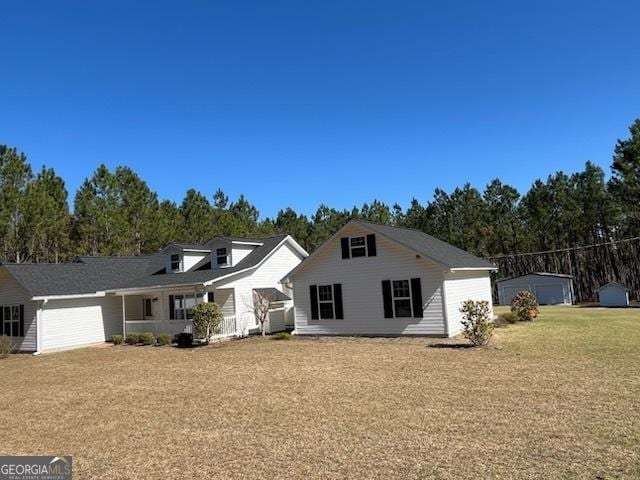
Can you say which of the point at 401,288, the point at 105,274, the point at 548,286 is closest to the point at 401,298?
the point at 401,288

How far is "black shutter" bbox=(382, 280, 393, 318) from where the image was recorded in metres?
19.1

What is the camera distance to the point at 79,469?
612cm

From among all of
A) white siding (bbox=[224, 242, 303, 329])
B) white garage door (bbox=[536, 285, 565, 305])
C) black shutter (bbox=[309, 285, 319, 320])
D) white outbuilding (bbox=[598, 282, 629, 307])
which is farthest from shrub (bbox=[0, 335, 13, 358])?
white garage door (bbox=[536, 285, 565, 305])

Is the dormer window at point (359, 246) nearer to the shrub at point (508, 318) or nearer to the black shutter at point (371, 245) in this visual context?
the black shutter at point (371, 245)

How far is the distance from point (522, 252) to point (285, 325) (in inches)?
1495

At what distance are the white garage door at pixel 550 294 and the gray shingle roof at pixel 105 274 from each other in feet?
86.0

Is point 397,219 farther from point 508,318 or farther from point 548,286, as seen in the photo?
point 508,318

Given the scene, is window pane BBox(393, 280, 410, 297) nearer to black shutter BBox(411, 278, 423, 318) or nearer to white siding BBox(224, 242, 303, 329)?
black shutter BBox(411, 278, 423, 318)

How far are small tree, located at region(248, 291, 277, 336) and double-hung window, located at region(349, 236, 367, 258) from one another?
5.14 m

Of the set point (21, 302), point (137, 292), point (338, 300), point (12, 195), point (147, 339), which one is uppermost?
point (12, 195)

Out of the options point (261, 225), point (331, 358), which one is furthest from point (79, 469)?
point (261, 225)

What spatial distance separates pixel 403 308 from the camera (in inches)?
740

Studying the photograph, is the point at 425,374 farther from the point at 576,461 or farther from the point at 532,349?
the point at 576,461

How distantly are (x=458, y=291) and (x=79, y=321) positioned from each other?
18082 mm
